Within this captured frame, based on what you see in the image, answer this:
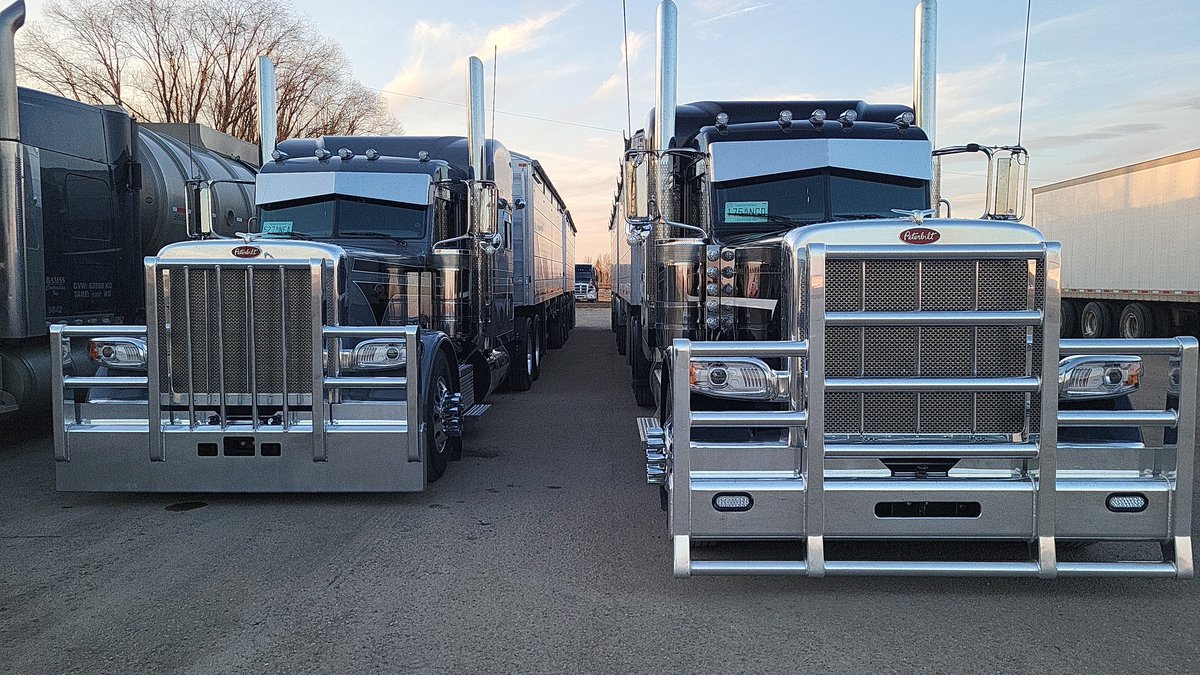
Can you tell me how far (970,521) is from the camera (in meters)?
4.44

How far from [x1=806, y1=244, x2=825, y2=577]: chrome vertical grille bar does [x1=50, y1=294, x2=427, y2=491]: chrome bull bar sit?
2.73 meters

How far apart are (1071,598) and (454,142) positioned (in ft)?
27.0

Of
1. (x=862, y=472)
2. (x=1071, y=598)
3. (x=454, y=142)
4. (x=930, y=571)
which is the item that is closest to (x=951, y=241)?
(x=862, y=472)

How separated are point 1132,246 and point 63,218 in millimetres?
18862

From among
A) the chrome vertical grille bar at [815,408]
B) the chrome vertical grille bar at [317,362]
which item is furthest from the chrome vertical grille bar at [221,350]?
the chrome vertical grille bar at [815,408]

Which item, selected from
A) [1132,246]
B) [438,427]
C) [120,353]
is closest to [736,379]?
[438,427]

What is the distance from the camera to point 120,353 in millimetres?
6457

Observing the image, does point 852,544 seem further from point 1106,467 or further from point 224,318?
point 224,318

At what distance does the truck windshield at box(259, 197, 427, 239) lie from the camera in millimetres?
8781

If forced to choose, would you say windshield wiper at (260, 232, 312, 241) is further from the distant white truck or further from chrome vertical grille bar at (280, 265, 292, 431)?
the distant white truck

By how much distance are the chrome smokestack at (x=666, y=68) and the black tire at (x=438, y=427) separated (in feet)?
7.67

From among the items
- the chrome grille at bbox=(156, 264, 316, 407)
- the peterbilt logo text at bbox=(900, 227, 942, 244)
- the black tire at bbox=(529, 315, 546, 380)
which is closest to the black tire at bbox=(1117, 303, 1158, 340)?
the black tire at bbox=(529, 315, 546, 380)

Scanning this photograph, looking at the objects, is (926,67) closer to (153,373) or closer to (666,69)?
(666,69)

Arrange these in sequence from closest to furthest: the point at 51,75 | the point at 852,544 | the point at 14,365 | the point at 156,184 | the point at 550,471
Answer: the point at 852,544
the point at 550,471
the point at 14,365
the point at 156,184
the point at 51,75
